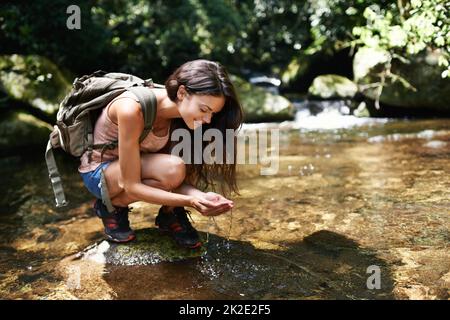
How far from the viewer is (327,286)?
2.13 meters

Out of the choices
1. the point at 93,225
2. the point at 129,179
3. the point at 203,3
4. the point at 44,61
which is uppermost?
the point at 203,3

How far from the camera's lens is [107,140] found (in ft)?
7.73

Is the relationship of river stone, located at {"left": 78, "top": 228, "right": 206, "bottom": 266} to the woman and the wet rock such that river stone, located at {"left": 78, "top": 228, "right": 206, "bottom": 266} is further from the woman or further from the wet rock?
the wet rock

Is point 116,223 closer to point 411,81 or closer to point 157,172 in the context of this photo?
point 157,172

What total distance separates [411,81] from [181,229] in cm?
617

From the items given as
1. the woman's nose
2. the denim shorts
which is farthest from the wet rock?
the denim shorts

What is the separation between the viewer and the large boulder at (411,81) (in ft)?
23.5

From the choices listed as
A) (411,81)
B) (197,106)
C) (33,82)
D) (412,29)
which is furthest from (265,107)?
(197,106)

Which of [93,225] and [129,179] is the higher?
[129,179]

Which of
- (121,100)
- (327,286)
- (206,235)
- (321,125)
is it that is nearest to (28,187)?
(206,235)

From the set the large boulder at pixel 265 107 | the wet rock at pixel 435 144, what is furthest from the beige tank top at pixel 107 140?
the large boulder at pixel 265 107

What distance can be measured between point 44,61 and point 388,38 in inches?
194

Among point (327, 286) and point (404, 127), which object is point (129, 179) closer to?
point (327, 286)
